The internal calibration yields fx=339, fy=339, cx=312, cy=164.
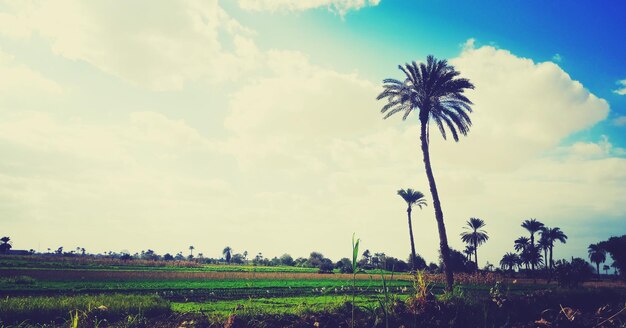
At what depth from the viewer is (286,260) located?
114 meters

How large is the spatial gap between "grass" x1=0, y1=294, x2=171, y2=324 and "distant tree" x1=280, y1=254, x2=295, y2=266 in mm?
100947

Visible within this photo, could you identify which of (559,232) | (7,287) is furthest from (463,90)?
(559,232)

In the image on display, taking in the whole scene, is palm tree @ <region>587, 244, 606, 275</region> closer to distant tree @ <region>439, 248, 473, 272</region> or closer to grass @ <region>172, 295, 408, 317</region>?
distant tree @ <region>439, 248, 473, 272</region>

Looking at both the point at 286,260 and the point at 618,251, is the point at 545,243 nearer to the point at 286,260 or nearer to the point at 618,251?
the point at 618,251

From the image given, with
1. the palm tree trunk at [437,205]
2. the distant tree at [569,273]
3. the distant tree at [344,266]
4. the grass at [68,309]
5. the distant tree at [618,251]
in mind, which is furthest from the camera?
the distant tree at [344,266]

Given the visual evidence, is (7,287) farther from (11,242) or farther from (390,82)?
(11,242)

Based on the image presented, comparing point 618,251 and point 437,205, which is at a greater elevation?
point 437,205

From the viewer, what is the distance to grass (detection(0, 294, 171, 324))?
11695mm

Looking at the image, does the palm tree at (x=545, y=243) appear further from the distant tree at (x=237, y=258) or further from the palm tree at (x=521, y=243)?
the distant tree at (x=237, y=258)

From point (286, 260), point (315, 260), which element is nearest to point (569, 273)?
point (315, 260)

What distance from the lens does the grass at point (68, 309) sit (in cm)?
1170

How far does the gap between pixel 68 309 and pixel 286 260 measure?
105 metres

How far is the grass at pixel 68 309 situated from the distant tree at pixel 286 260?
100947 mm

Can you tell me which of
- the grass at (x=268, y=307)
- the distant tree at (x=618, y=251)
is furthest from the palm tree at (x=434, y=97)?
the distant tree at (x=618, y=251)
